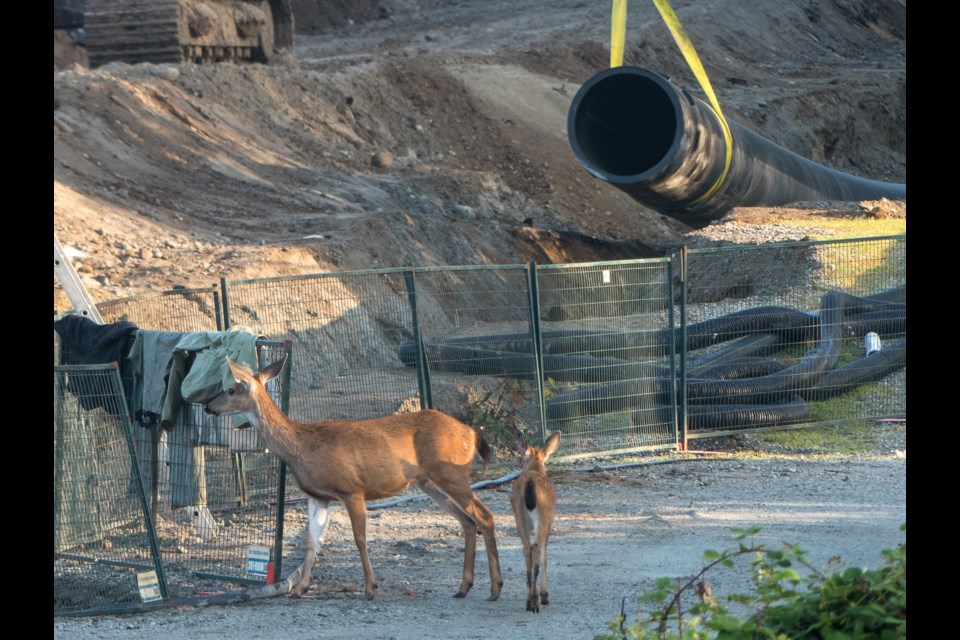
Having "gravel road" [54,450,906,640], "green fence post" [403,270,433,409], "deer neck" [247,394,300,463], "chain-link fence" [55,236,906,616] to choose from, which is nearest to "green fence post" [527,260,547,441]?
"chain-link fence" [55,236,906,616]

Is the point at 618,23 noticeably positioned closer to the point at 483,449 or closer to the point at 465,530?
the point at 483,449

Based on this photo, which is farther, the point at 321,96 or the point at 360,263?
the point at 321,96

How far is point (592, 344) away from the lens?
11.8 metres

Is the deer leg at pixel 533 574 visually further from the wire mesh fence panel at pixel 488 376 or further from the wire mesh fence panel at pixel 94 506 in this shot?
the wire mesh fence panel at pixel 488 376

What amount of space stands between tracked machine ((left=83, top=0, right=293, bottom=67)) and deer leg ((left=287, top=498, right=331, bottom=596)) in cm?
2014

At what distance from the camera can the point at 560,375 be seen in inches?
465

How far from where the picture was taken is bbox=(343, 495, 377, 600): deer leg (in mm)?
7805

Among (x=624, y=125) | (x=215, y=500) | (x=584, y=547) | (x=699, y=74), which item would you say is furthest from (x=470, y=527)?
(x=624, y=125)

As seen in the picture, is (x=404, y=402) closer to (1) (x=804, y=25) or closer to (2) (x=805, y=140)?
(2) (x=805, y=140)

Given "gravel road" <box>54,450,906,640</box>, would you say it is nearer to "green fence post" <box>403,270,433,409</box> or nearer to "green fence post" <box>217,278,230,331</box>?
"green fence post" <box>403,270,433,409</box>

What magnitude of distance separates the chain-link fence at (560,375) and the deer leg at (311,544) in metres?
0.39
